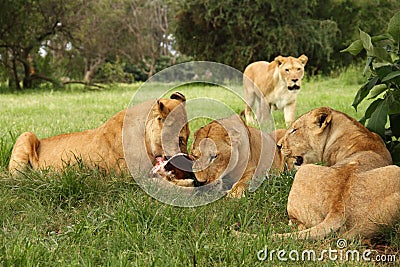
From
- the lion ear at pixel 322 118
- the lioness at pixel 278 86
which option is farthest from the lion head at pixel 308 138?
the lioness at pixel 278 86

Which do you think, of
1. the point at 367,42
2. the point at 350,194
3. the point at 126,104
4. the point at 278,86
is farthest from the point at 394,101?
the point at 126,104

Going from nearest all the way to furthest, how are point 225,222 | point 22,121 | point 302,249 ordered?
point 302,249 → point 225,222 → point 22,121

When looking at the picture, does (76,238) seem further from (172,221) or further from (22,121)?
(22,121)

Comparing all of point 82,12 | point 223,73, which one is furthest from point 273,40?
point 223,73

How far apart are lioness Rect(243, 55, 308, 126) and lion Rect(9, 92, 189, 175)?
462 centimetres

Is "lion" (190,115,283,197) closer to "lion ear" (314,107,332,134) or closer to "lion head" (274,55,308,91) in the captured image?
"lion ear" (314,107,332,134)

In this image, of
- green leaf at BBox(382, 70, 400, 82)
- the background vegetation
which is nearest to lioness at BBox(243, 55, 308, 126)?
the background vegetation

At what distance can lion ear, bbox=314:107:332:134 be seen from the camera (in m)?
4.17

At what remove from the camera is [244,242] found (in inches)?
126

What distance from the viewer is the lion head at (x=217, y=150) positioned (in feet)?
13.9

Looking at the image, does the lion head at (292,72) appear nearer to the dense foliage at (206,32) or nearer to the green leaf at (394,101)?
the green leaf at (394,101)

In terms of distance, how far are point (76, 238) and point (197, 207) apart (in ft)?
2.92

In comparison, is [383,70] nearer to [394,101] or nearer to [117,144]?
[394,101]

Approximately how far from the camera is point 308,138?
4.29 metres
